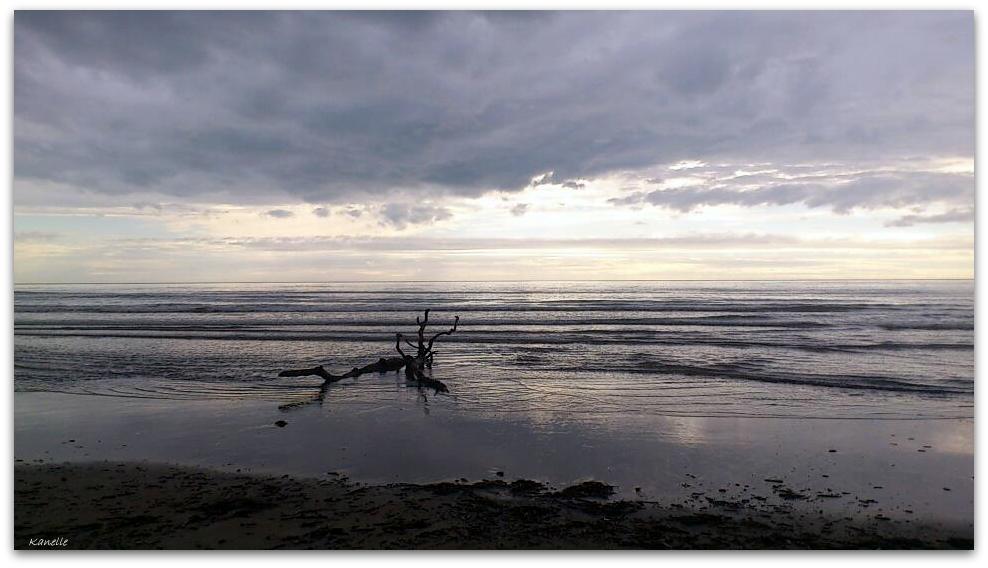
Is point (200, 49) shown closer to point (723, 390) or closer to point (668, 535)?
point (668, 535)

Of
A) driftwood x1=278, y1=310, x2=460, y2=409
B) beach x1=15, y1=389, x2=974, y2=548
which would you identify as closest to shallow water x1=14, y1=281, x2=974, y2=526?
beach x1=15, y1=389, x2=974, y2=548

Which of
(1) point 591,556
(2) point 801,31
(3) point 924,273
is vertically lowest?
(1) point 591,556

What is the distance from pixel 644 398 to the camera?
1217 centimetres

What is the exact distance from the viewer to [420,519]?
612 cm

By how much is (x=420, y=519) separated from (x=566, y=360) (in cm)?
1236

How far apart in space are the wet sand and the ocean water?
12.1 ft

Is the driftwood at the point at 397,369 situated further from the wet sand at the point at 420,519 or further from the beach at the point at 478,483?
the wet sand at the point at 420,519

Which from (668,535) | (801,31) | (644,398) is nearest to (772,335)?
(644,398)

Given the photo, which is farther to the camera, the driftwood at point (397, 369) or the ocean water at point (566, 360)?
the driftwood at point (397, 369)

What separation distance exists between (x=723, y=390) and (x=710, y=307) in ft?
99.3

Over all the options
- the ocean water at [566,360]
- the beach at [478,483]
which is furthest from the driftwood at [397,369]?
the beach at [478,483]

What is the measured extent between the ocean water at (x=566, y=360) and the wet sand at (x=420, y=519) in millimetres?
3680

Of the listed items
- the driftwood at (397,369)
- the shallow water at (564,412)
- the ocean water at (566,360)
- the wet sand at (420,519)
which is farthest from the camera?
the driftwood at (397,369)

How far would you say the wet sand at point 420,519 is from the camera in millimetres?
5742
